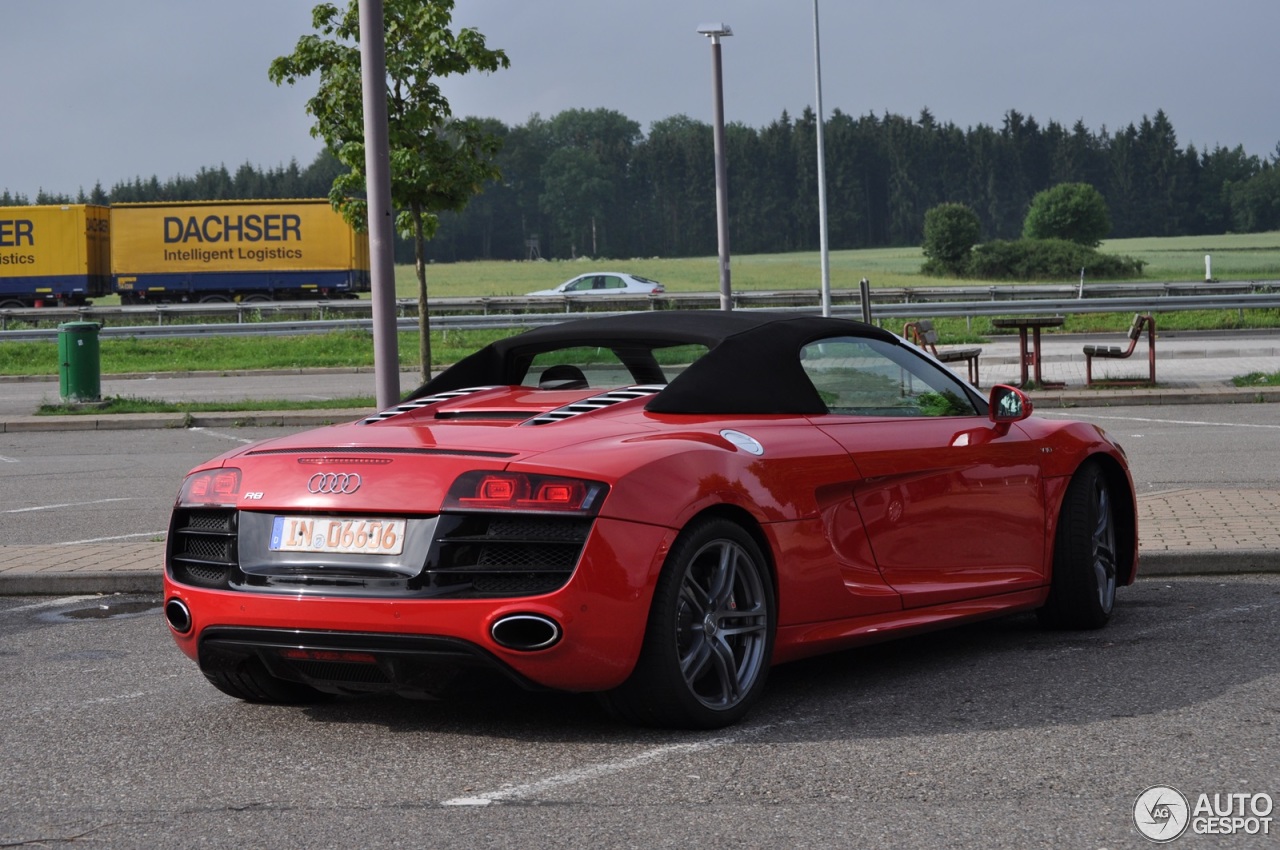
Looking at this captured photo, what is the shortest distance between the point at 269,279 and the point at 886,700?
49725mm

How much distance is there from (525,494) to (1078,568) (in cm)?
270

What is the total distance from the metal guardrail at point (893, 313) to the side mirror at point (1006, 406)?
24662 mm

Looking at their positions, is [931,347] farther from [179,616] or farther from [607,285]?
[607,285]

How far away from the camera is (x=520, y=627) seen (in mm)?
4688

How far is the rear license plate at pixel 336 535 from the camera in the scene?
4832 millimetres

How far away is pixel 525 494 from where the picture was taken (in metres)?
4.75

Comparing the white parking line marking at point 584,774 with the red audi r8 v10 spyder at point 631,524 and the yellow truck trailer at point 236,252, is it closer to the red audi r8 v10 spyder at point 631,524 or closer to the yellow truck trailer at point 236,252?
the red audi r8 v10 spyder at point 631,524

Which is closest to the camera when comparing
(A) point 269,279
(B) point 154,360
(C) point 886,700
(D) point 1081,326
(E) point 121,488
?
(C) point 886,700

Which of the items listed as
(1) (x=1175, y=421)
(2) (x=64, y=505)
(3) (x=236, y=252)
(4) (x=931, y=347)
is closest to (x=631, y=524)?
(2) (x=64, y=505)

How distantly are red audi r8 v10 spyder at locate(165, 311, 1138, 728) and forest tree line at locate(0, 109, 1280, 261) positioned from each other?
5564 inches

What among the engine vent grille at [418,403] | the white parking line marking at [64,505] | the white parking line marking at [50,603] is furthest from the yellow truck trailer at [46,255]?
the engine vent grille at [418,403]

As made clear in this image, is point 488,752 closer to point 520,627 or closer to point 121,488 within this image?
point 520,627

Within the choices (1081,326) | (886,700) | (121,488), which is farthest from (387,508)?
(1081,326)

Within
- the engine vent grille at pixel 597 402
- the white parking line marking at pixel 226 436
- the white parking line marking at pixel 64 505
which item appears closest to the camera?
the engine vent grille at pixel 597 402
